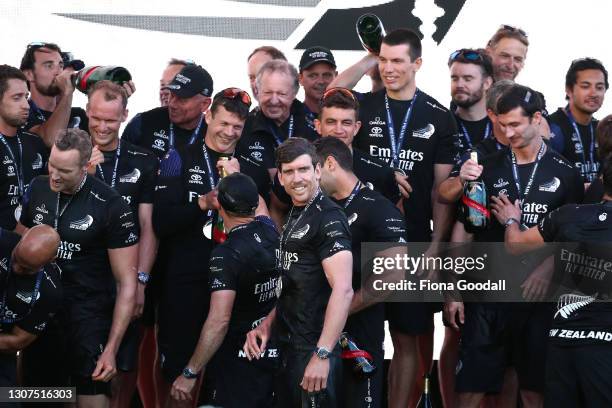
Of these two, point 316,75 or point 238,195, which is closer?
point 238,195

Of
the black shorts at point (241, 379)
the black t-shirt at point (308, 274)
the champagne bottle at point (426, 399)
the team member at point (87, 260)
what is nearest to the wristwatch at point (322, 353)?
the black t-shirt at point (308, 274)

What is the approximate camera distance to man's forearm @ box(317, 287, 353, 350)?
489 cm

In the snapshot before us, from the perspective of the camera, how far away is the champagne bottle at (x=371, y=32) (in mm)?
6602

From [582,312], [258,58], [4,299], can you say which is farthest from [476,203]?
[4,299]

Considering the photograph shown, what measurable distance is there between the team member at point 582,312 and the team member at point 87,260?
70.9 inches

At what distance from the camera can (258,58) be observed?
7203mm

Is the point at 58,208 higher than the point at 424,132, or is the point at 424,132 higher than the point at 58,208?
the point at 424,132

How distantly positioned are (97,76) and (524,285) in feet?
7.48

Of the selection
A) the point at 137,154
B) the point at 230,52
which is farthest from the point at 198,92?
the point at 230,52

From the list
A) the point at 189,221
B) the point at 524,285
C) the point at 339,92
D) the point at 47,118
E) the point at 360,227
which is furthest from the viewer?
the point at 47,118

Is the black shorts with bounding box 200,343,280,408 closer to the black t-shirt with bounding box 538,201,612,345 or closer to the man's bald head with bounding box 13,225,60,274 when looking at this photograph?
the man's bald head with bounding box 13,225,60,274

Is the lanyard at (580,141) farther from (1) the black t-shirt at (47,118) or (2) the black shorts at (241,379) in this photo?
(1) the black t-shirt at (47,118)

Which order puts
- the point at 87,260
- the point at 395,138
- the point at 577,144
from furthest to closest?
the point at 577,144 → the point at 395,138 → the point at 87,260

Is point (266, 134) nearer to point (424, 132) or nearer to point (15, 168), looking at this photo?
point (424, 132)
